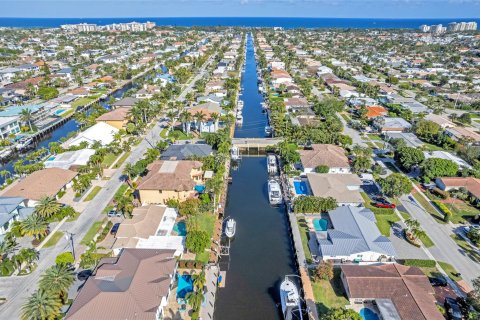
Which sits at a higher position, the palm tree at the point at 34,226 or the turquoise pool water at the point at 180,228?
the palm tree at the point at 34,226

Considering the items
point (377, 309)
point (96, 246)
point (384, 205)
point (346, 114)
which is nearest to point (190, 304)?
point (96, 246)

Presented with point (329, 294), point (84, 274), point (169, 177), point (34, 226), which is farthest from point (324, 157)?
point (34, 226)

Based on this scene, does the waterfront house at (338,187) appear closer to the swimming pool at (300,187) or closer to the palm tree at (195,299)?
the swimming pool at (300,187)

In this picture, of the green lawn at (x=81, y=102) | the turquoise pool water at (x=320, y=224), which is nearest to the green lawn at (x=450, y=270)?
the turquoise pool water at (x=320, y=224)

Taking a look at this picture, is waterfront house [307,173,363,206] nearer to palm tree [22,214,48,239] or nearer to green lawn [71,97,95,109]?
palm tree [22,214,48,239]

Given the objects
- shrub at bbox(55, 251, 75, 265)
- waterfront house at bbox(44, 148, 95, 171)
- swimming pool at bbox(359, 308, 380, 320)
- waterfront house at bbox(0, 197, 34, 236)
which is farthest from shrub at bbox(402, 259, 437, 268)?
waterfront house at bbox(44, 148, 95, 171)

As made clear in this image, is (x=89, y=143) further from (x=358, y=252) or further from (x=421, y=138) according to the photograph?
(x=421, y=138)
